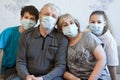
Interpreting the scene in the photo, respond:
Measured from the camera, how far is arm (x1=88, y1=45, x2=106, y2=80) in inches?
67.9

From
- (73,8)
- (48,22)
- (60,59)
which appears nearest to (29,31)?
(48,22)

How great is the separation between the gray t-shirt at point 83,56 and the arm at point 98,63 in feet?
0.11

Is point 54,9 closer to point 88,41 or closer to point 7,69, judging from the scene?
point 88,41

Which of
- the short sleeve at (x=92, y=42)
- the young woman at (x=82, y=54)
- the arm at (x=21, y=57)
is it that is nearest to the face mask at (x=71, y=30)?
the young woman at (x=82, y=54)

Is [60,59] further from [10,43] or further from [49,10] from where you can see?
[10,43]

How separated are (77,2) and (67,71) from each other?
1030 mm

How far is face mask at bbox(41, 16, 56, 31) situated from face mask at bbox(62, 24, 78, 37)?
10 centimetres

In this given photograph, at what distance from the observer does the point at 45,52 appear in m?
1.79

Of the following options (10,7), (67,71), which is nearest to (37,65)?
(67,71)

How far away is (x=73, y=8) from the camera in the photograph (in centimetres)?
263

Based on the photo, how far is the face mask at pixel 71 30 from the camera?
176cm

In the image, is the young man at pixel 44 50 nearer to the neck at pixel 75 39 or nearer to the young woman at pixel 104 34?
the neck at pixel 75 39

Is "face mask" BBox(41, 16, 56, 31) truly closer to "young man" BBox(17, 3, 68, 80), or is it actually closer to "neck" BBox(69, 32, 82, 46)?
"young man" BBox(17, 3, 68, 80)

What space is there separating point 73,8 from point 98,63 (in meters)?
1.05
